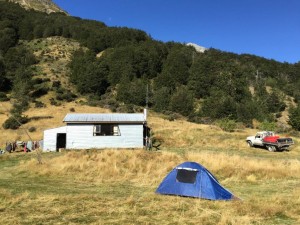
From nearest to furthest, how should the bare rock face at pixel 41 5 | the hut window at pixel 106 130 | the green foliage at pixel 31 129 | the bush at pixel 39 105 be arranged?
the hut window at pixel 106 130 < the green foliage at pixel 31 129 < the bush at pixel 39 105 < the bare rock face at pixel 41 5

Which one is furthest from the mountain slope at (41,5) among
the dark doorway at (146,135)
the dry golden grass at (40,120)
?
the dark doorway at (146,135)

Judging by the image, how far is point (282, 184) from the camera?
17438 mm

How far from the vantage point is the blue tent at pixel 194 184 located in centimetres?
1349

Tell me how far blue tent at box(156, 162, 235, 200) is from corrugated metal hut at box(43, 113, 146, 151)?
2096cm

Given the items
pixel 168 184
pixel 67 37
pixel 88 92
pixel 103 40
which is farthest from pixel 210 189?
pixel 67 37

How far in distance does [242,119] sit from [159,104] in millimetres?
16506

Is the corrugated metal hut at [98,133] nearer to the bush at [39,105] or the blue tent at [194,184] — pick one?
the blue tent at [194,184]

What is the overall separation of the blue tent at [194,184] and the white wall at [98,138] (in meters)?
20.9

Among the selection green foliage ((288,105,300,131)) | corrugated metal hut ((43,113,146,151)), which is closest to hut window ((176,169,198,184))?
corrugated metal hut ((43,113,146,151))

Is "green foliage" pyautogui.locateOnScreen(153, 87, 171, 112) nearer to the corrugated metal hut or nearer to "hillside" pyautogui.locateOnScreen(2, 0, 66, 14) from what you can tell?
the corrugated metal hut

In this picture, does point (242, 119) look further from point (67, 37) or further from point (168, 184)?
point (67, 37)

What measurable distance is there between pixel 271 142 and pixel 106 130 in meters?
16.5

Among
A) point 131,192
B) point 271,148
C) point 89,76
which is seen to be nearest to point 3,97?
point 89,76

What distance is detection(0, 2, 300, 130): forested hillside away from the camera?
68562mm
